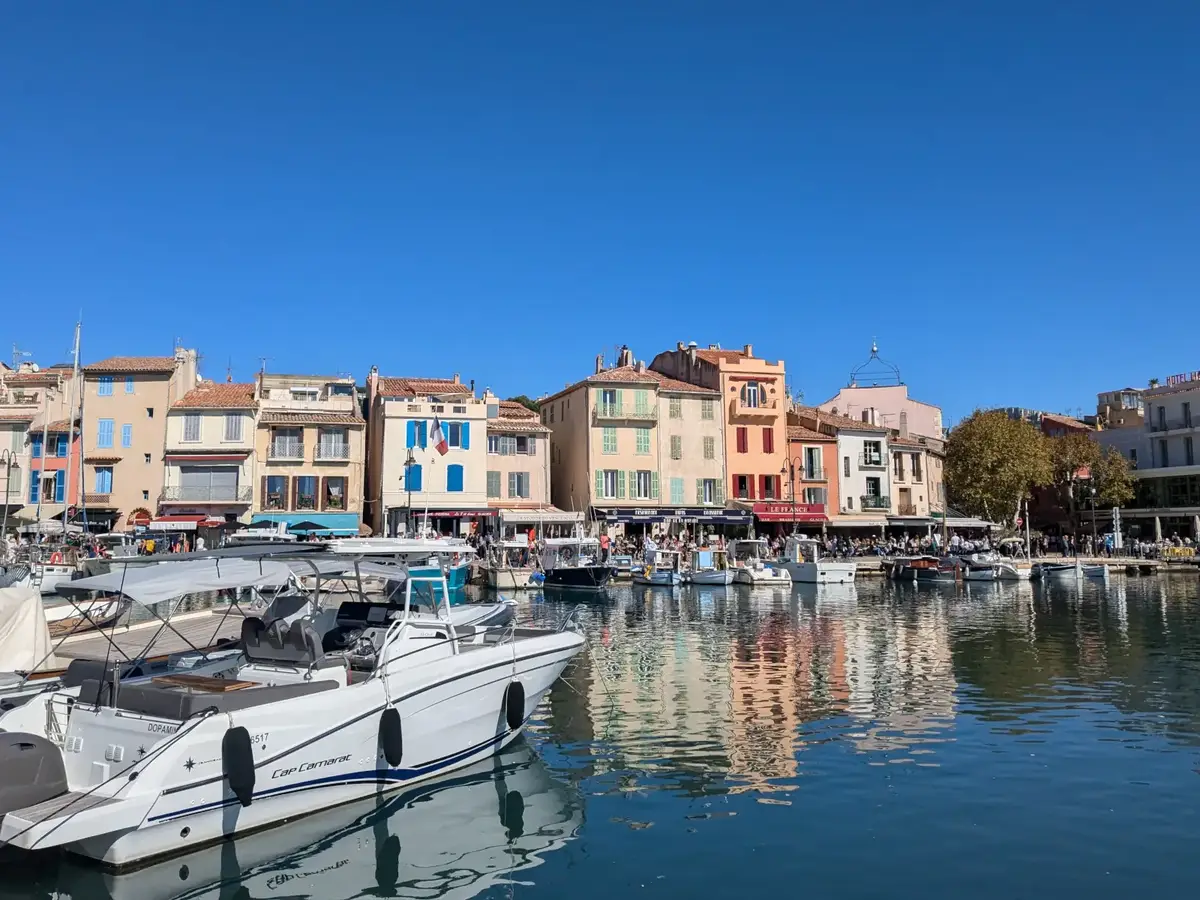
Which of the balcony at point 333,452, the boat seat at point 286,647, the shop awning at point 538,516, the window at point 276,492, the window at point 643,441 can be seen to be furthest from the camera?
the window at point 643,441

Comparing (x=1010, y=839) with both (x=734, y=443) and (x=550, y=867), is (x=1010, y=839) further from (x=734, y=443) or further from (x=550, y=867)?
(x=734, y=443)

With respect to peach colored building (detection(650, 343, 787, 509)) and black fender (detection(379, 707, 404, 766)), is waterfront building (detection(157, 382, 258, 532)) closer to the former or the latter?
peach colored building (detection(650, 343, 787, 509))

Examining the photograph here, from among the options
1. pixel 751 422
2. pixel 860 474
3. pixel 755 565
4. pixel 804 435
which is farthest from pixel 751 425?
pixel 755 565

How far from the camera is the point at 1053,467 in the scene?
70.8 metres

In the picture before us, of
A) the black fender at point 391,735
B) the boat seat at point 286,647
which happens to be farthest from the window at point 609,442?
the black fender at point 391,735

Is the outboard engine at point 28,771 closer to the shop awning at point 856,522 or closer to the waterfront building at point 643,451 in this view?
the waterfront building at point 643,451

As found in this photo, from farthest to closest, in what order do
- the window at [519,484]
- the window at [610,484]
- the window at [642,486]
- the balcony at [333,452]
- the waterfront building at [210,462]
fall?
the window at [642,486] < the window at [610,484] < the window at [519,484] < the balcony at [333,452] < the waterfront building at [210,462]

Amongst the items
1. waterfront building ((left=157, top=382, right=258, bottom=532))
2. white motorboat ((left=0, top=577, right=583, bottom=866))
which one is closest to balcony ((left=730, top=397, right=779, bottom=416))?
waterfront building ((left=157, top=382, right=258, bottom=532))

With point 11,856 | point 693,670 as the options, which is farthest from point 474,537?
point 11,856

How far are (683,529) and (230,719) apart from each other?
51282 millimetres

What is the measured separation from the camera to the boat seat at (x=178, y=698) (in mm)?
9812

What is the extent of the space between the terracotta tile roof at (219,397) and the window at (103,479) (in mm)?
5132

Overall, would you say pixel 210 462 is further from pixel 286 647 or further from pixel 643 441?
pixel 286 647

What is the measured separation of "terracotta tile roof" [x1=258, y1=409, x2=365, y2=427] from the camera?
5450cm
